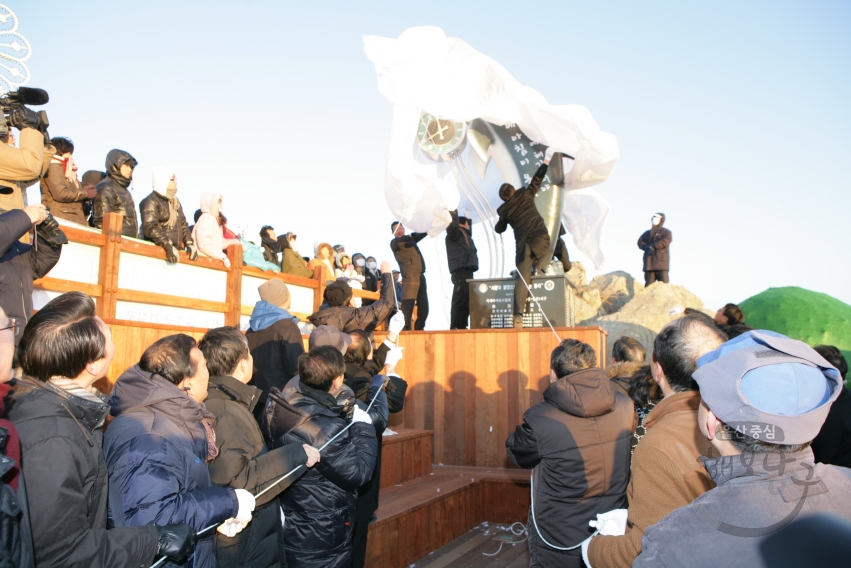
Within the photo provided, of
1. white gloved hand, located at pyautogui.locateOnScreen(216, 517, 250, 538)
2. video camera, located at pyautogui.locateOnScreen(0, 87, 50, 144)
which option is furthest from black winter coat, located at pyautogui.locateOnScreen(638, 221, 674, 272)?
white gloved hand, located at pyautogui.locateOnScreen(216, 517, 250, 538)

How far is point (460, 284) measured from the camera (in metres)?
8.04

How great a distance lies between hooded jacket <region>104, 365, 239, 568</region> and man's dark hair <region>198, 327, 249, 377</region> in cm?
50

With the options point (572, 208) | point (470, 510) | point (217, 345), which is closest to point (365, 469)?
point (217, 345)

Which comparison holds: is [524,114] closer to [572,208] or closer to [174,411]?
[572,208]

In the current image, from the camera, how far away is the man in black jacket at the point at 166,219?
5293 mm

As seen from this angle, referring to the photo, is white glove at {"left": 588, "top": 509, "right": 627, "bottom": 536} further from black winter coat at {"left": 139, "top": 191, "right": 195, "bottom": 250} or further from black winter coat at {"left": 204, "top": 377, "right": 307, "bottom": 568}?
black winter coat at {"left": 139, "top": 191, "right": 195, "bottom": 250}

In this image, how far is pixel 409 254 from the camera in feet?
26.5

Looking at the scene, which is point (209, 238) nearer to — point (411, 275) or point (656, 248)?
point (411, 275)

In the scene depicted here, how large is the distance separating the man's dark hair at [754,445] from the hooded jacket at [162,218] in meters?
4.98

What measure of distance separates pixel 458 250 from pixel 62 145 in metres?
4.77

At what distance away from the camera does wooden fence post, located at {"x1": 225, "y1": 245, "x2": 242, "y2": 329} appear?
19.4 feet

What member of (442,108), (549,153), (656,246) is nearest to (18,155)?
(442,108)

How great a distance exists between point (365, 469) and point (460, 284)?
534cm

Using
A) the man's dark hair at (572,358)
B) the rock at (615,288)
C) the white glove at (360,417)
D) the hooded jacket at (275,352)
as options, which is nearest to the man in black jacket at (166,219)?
the hooded jacket at (275,352)
